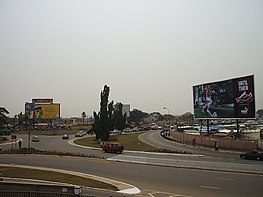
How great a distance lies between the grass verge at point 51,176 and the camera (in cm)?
2128

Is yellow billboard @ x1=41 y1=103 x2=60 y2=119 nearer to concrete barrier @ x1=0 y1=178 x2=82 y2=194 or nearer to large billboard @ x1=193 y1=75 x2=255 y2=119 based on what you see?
large billboard @ x1=193 y1=75 x2=255 y2=119

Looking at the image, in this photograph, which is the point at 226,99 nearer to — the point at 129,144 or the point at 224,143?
the point at 224,143

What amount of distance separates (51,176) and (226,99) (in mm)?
35965

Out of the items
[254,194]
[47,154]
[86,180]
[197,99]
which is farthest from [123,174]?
[197,99]

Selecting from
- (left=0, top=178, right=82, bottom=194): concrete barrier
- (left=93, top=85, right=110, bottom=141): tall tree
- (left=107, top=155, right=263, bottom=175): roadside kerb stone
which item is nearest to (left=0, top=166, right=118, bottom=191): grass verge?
(left=0, top=178, right=82, bottom=194): concrete barrier

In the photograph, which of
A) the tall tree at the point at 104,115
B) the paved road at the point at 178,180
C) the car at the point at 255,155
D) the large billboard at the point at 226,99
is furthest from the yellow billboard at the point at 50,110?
the car at the point at 255,155

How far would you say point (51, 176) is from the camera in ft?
80.4

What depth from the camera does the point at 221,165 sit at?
27.6 metres

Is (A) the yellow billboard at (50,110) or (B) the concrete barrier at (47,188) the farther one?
(A) the yellow billboard at (50,110)

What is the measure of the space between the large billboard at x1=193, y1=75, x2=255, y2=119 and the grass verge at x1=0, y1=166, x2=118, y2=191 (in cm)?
3199

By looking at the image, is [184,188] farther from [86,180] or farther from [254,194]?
[86,180]

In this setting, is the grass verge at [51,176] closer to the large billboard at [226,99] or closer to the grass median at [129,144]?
the grass median at [129,144]

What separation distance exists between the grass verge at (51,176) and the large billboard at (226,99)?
3199 cm

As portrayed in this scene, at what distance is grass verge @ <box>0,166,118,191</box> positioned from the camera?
2128 cm
